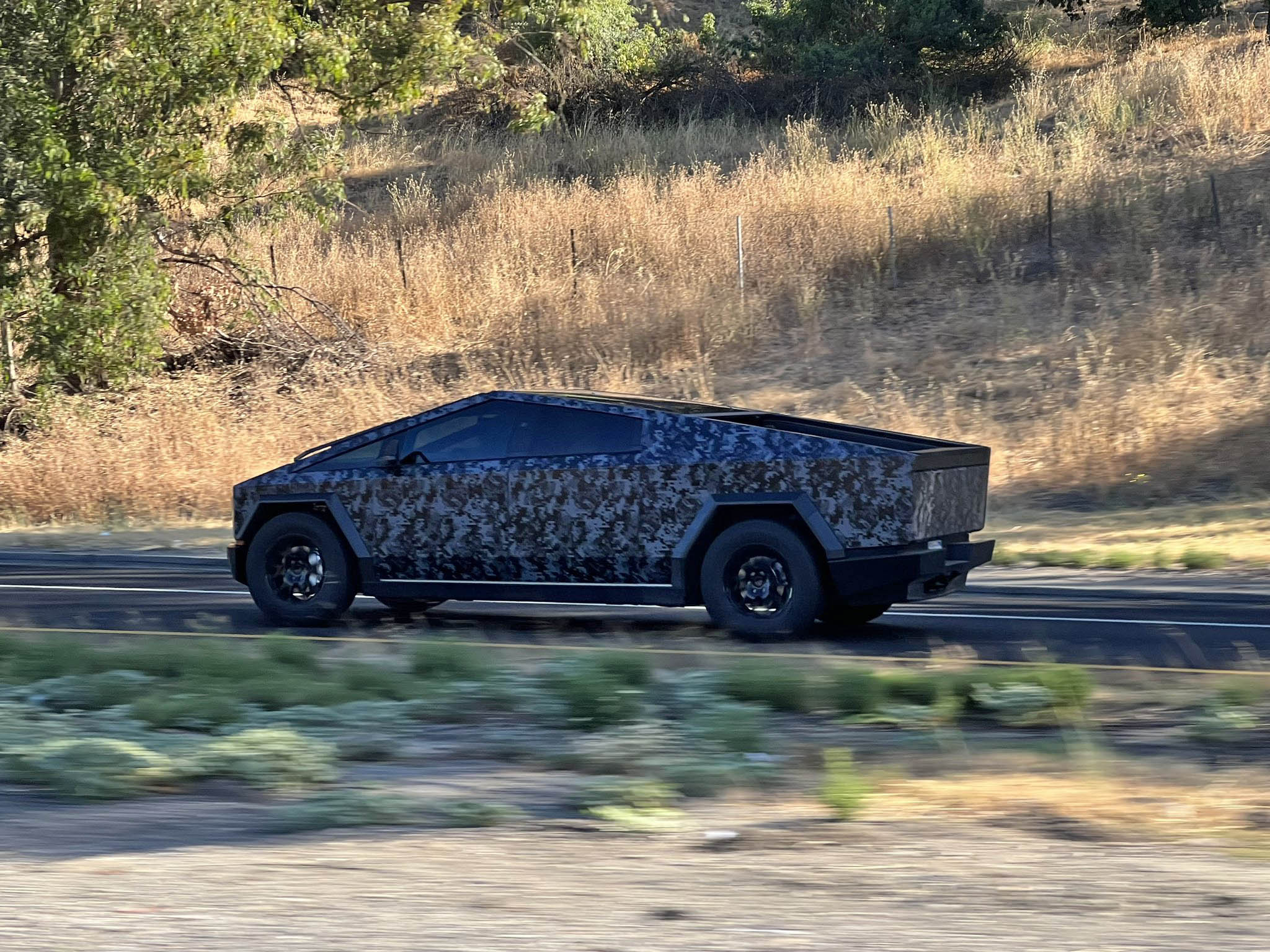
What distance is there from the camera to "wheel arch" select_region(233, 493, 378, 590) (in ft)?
36.2

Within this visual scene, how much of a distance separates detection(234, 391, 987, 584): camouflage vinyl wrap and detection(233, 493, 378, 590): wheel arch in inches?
1.7

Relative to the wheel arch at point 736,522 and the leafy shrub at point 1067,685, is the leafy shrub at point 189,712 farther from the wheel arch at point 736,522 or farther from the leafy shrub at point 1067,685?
the leafy shrub at point 1067,685

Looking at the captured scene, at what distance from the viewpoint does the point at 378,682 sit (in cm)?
821

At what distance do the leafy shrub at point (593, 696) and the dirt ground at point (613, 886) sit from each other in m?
1.39

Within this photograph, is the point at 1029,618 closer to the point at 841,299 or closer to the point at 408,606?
the point at 408,606

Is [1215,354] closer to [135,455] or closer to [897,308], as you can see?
[897,308]

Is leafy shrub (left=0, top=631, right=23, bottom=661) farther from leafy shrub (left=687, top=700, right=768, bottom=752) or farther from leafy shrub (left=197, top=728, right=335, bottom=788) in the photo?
leafy shrub (left=687, top=700, right=768, bottom=752)

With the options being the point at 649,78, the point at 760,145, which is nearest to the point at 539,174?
the point at 760,145

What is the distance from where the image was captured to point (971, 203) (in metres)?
29.8

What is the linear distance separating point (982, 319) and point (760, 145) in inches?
442

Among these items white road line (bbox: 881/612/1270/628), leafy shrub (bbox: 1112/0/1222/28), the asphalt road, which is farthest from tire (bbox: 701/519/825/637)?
leafy shrub (bbox: 1112/0/1222/28)

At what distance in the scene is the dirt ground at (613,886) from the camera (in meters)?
4.34

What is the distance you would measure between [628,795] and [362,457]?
18.9 ft

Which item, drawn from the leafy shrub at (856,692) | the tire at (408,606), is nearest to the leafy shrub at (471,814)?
A: the leafy shrub at (856,692)
